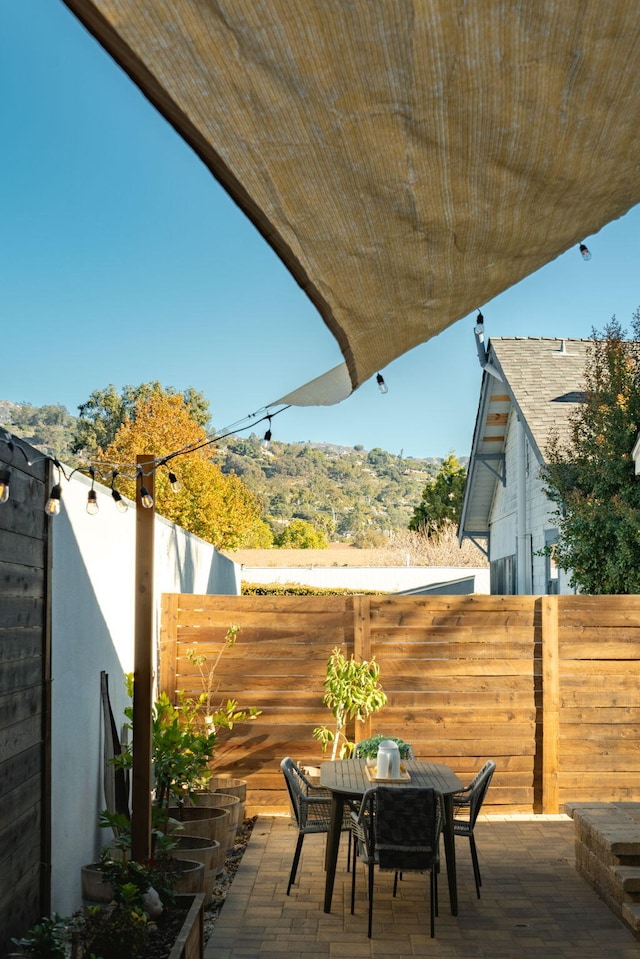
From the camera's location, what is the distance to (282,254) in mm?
1631

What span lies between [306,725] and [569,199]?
23.2ft

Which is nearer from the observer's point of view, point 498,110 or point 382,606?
point 498,110

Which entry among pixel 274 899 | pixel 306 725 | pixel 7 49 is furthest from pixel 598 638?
pixel 7 49

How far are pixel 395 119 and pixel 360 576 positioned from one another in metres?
29.5

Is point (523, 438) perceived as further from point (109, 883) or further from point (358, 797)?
point (109, 883)

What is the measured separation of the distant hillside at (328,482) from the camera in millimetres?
76188

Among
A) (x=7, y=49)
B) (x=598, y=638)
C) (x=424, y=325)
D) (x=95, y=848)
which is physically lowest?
(x=95, y=848)

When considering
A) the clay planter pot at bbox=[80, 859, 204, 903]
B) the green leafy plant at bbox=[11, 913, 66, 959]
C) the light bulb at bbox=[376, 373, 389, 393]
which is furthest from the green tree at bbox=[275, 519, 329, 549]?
the light bulb at bbox=[376, 373, 389, 393]

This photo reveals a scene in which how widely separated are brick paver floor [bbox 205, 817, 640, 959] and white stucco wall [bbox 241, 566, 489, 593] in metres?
22.7

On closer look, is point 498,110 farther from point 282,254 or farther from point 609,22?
point 282,254

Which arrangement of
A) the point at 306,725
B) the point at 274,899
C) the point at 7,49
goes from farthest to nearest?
the point at 7,49
the point at 306,725
the point at 274,899

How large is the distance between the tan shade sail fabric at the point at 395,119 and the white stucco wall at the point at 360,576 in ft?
92.5

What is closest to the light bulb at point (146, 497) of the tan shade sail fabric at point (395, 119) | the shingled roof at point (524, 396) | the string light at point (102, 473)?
the string light at point (102, 473)

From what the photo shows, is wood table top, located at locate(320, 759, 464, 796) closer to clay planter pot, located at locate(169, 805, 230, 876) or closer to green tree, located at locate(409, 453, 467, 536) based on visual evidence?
clay planter pot, located at locate(169, 805, 230, 876)
